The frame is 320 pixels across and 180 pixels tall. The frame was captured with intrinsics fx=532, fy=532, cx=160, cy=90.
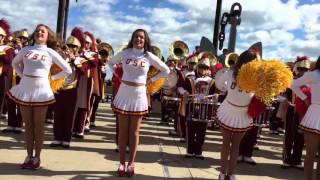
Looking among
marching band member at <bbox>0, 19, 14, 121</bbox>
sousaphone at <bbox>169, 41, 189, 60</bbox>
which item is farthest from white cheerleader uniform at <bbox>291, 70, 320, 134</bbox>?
sousaphone at <bbox>169, 41, 189, 60</bbox>

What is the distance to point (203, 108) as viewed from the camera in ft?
27.0

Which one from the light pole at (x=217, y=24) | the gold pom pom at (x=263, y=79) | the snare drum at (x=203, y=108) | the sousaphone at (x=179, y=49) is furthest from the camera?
the light pole at (x=217, y=24)

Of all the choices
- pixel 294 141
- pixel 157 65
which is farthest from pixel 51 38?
pixel 294 141

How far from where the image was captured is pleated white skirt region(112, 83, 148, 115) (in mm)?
6496

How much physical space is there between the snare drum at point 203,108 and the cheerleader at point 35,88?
246 cm

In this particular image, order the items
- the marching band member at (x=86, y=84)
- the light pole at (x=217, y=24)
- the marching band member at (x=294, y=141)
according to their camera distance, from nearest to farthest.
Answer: the marching band member at (x=294, y=141)
the marching band member at (x=86, y=84)
the light pole at (x=217, y=24)

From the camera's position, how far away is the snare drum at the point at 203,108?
8.21 m

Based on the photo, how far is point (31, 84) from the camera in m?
6.47

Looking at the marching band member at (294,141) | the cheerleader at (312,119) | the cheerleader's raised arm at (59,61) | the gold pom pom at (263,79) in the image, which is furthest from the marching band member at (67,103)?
the cheerleader at (312,119)

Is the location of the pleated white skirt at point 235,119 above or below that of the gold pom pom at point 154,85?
below

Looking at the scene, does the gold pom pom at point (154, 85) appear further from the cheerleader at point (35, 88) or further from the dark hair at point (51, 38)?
the dark hair at point (51, 38)

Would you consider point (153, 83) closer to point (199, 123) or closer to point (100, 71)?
point (199, 123)

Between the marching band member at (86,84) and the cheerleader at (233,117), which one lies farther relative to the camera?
the marching band member at (86,84)

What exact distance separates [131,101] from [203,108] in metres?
2.02
